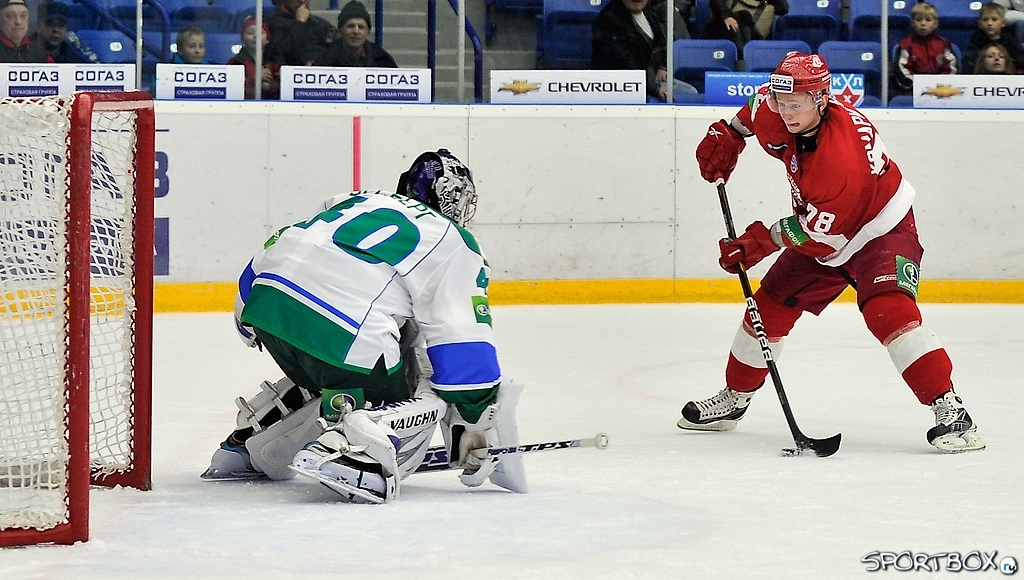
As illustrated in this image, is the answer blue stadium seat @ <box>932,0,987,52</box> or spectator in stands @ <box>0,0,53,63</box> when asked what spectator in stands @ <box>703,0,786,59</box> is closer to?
blue stadium seat @ <box>932,0,987,52</box>

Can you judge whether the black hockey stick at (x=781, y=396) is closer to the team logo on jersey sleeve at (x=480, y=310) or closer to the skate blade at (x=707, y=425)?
the skate blade at (x=707, y=425)

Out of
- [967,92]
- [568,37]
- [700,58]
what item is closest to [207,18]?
[568,37]

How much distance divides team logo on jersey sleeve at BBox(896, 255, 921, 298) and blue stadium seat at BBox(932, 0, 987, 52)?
4257mm

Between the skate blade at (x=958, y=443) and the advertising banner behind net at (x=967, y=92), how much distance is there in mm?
4055

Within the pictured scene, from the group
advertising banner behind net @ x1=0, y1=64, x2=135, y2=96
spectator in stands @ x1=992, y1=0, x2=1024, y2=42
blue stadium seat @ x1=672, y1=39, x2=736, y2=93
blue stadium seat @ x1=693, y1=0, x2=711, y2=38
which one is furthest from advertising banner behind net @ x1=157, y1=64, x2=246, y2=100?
spectator in stands @ x1=992, y1=0, x2=1024, y2=42

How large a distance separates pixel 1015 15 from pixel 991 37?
0.69 feet

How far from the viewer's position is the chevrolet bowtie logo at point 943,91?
743cm

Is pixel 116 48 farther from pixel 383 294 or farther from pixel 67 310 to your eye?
pixel 67 310

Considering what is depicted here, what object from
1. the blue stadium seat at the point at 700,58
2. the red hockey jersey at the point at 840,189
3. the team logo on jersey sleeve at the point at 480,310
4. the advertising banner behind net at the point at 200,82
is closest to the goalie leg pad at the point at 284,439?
the team logo on jersey sleeve at the point at 480,310

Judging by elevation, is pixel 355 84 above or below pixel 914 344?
above

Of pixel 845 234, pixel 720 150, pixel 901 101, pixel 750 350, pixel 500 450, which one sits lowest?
pixel 500 450

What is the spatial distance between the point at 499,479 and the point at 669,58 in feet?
15.3

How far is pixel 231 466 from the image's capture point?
3234 millimetres

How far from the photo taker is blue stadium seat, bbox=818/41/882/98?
7527 mm
